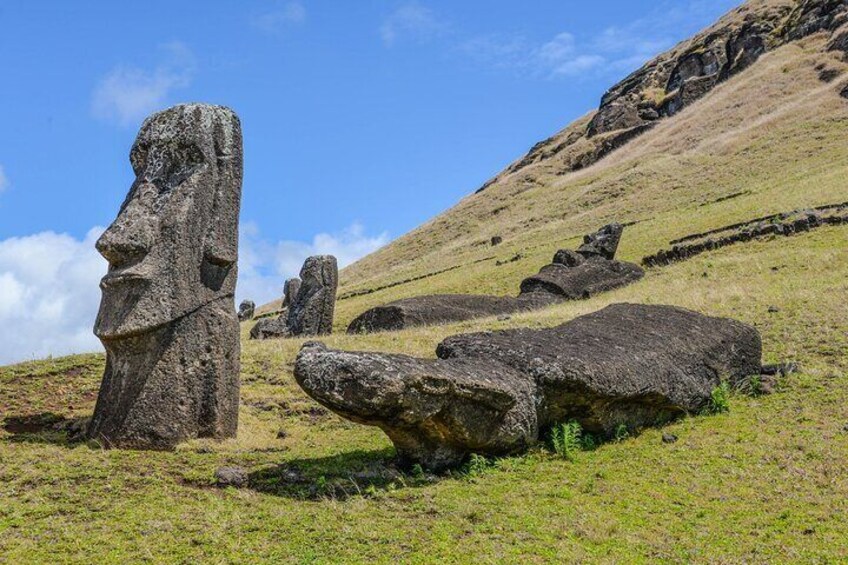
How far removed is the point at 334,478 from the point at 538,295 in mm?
21209

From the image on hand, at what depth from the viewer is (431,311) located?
26.5m

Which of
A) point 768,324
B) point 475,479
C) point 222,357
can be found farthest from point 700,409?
point 222,357

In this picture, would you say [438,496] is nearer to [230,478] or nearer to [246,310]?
[230,478]

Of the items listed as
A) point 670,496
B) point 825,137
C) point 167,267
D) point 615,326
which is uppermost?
point 825,137

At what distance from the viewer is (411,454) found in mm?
10688

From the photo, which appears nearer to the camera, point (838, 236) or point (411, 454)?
point (411, 454)

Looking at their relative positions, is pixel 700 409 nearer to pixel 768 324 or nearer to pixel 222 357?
pixel 768 324

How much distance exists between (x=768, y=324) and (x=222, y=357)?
39.0ft

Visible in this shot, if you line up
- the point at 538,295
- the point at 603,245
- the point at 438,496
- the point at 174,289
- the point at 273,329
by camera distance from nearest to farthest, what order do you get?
the point at 438,496, the point at 174,289, the point at 273,329, the point at 538,295, the point at 603,245

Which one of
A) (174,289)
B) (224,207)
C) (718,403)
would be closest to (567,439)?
(718,403)

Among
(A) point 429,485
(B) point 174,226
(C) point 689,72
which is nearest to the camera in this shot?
(A) point 429,485

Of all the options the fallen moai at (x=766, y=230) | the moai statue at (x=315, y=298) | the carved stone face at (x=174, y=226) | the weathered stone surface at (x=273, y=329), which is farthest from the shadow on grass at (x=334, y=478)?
the fallen moai at (x=766, y=230)

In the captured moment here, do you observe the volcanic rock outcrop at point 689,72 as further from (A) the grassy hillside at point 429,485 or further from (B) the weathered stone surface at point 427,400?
(B) the weathered stone surface at point 427,400

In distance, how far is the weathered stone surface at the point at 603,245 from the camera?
37.3 m
